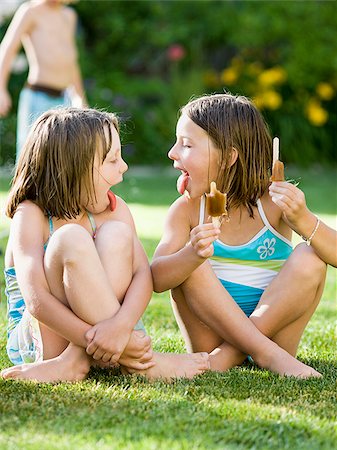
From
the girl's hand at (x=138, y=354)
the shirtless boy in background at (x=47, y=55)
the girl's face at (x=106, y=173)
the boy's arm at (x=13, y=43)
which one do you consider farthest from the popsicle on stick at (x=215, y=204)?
the shirtless boy in background at (x=47, y=55)

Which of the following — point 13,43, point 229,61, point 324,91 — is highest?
point 13,43

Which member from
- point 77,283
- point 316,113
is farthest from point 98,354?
point 316,113

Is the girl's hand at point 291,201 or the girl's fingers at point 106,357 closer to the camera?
the girl's fingers at point 106,357

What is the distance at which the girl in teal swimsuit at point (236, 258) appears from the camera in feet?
10.0

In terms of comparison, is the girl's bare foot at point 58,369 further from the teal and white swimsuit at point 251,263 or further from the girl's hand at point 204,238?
the teal and white swimsuit at point 251,263

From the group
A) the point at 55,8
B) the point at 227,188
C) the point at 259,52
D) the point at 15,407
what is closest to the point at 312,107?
the point at 259,52

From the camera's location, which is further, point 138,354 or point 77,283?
point 138,354

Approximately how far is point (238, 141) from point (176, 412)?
109cm

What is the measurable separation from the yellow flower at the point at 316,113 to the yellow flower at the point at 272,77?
1.86ft

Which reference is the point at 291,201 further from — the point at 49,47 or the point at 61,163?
the point at 49,47

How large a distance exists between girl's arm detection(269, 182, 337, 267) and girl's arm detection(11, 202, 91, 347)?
2.47ft

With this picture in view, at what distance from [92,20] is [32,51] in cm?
603

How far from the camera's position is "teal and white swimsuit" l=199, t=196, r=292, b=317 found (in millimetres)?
3219

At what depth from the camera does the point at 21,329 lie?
3.02 meters
